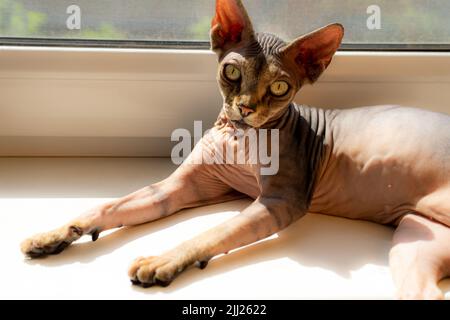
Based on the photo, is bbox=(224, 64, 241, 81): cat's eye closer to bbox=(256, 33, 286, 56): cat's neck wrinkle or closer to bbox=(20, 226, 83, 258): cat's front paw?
bbox=(256, 33, 286, 56): cat's neck wrinkle

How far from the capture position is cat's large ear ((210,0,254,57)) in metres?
1.12

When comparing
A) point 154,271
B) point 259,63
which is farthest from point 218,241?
point 259,63

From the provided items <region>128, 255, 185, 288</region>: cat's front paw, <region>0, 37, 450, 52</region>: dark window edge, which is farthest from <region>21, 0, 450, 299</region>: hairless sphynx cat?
<region>0, 37, 450, 52</region>: dark window edge

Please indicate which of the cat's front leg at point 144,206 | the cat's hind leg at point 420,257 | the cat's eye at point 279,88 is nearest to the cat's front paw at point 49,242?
the cat's front leg at point 144,206

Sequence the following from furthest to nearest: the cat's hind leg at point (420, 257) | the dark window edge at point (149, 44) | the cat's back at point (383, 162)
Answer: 1. the dark window edge at point (149, 44)
2. the cat's back at point (383, 162)
3. the cat's hind leg at point (420, 257)

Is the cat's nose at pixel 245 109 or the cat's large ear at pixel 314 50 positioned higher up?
the cat's large ear at pixel 314 50

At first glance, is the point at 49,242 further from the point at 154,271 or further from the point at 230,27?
the point at 230,27

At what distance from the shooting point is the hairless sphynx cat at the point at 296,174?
1041 mm

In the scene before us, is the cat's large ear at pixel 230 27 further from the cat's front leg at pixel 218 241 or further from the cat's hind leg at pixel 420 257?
the cat's hind leg at pixel 420 257

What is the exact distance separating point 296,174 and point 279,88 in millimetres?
206

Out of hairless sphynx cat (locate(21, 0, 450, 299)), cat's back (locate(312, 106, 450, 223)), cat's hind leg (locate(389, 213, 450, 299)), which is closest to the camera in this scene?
cat's hind leg (locate(389, 213, 450, 299))

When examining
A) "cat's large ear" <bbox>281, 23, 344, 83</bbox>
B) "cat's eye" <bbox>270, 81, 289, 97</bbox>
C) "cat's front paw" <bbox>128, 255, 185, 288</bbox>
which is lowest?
"cat's front paw" <bbox>128, 255, 185, 288</bbox>
